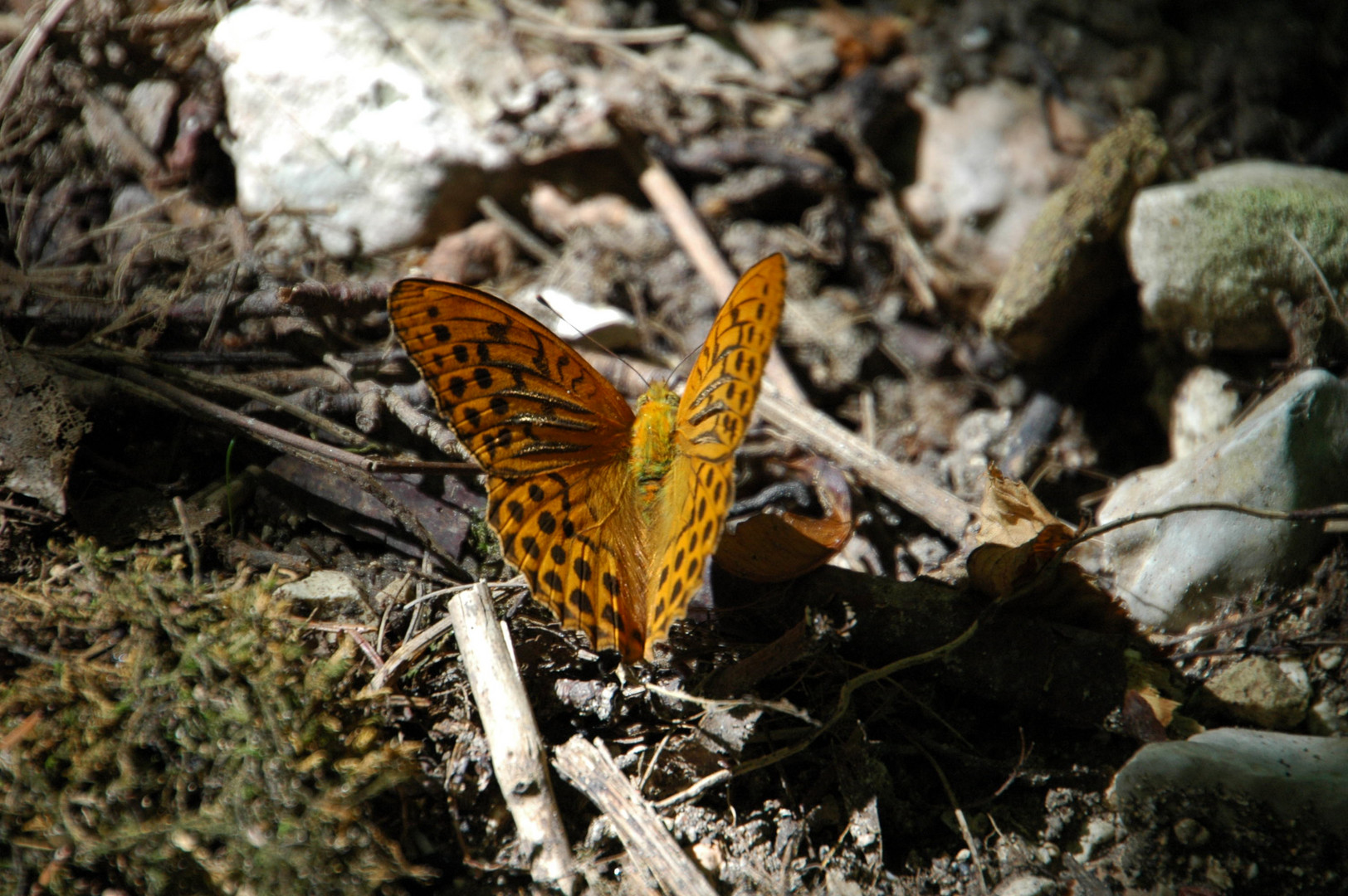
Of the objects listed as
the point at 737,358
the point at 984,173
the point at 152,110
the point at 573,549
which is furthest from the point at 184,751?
the point at 984,173

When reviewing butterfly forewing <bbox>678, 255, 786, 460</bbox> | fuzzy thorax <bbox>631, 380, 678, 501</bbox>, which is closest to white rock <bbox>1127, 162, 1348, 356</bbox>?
butterfly forewing <bbox>678, 255, 786, 460</bbox>

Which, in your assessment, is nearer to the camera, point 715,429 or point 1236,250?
point 715,429

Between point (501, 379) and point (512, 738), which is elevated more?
point (501, 379)

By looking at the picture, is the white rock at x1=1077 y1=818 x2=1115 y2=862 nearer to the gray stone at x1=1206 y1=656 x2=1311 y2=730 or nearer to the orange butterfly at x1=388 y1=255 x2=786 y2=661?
the gray stone at x1=1206 y1=656 x2=1311 y2=730

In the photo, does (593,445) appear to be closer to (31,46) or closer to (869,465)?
(869,465)

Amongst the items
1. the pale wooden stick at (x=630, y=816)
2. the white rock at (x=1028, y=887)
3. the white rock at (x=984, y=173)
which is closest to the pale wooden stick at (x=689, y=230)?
the white rock at (x=984, y=173)

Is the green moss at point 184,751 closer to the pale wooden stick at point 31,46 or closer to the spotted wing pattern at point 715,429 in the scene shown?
the spotted wing pattern at point 715,429

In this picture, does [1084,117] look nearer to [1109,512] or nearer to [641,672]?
[1109,512]

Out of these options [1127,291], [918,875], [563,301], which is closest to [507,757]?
[918,875]
